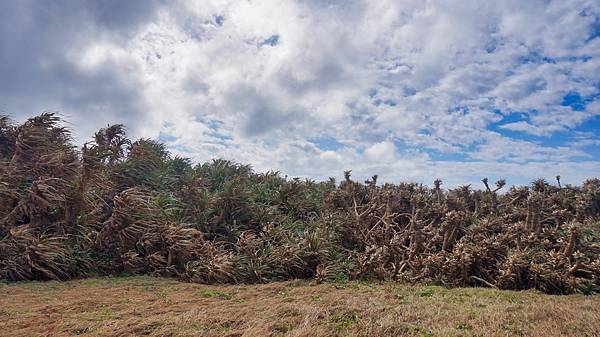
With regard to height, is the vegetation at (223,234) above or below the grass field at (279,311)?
above

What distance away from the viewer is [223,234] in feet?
32.3

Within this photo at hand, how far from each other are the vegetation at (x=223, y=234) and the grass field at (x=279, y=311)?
2.03ft

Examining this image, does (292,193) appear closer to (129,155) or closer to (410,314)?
(129,155)

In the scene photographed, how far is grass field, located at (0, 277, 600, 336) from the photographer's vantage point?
4.45 meters

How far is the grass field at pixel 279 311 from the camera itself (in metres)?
4.45

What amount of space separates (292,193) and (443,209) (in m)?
4.51

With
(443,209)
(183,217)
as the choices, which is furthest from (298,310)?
(443,209)

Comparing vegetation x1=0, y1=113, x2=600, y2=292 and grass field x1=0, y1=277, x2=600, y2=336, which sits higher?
vegetation x1=0, y1=113, x2=600, y2=292

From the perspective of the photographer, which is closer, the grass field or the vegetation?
the grass field

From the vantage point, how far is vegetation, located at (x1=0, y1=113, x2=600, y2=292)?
24.4 ft

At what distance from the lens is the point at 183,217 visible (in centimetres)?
972

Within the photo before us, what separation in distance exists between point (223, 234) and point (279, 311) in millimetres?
4932

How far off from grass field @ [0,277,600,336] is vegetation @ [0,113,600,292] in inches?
24.3

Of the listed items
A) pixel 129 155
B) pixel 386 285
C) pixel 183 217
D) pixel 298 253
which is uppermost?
pixel 129 155
